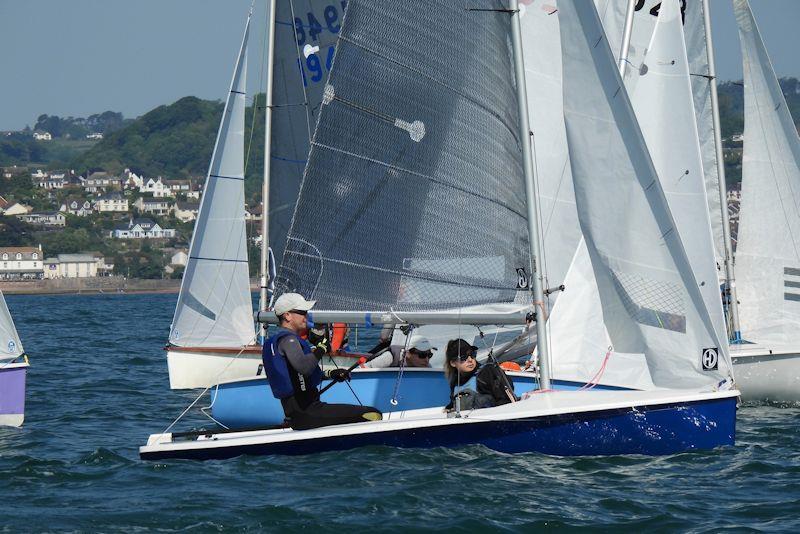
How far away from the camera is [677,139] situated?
11.3 m

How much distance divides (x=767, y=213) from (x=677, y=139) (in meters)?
4.03

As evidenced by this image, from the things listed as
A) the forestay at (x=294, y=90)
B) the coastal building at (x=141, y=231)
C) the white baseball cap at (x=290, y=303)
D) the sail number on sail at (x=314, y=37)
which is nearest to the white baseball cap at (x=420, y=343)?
the white baseball cap at (x=290, y=303)

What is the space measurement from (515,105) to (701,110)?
6.52 meters

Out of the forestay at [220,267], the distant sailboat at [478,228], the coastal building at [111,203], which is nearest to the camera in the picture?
the distant sailboat at [478,228]

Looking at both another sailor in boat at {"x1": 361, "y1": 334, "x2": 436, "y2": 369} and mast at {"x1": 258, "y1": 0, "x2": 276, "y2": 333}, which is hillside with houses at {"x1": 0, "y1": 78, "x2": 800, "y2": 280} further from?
another sailor in boat at {"x1": 361, "y1": 334, "x2": 436, "y2": 369}

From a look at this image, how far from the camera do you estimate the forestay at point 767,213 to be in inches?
577

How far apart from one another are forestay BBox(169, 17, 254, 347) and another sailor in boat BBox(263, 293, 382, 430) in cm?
879

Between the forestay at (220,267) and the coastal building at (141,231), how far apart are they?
394ft

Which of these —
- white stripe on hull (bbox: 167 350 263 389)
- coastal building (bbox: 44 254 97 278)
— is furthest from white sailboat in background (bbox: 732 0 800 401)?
coastal building (bbox: 44 254 97 278)

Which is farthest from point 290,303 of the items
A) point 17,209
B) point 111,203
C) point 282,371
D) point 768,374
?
point 111,203

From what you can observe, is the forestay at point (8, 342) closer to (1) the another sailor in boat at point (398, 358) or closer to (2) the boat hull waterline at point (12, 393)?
(2) the boat hull waterline at point (12, 393)

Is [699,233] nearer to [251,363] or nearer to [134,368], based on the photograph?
[251,363]

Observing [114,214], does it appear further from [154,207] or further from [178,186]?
[178,186]

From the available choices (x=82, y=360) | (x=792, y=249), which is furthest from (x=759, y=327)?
(x=82, y=360)
